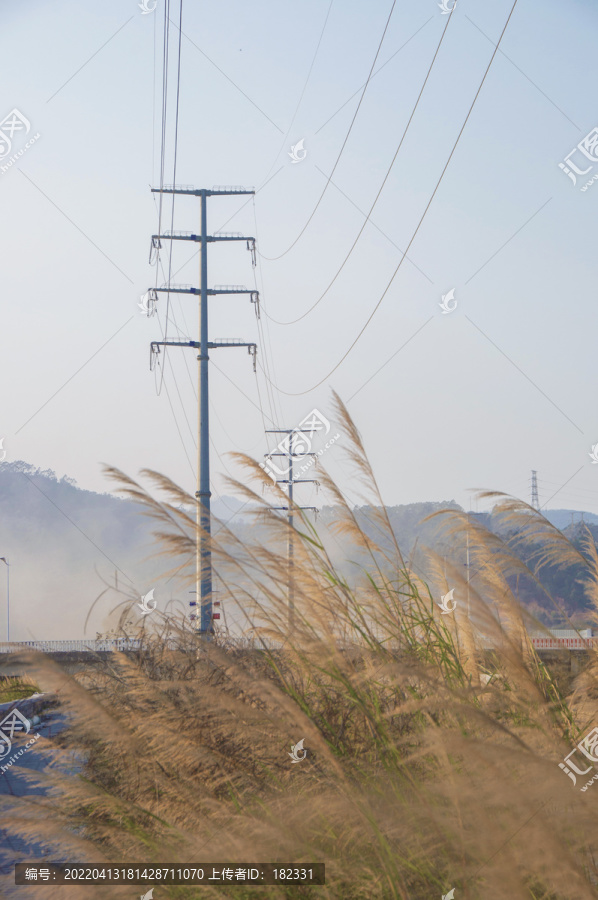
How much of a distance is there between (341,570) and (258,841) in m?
1.62

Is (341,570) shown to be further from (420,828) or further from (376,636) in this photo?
(420,828)

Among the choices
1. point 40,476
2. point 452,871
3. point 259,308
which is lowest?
point 452,871

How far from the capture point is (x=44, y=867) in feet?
10.3

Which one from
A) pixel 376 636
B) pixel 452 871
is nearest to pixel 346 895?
pixel 452 871
